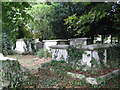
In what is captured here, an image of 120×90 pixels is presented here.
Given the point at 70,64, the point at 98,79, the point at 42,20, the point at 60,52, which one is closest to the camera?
the point at 98,79

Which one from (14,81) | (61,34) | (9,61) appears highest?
(61,34)

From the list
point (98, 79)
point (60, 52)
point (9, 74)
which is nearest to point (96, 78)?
point (98, 79)

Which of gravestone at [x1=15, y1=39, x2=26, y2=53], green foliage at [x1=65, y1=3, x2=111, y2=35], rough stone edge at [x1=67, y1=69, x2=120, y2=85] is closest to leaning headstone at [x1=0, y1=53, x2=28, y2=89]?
rough stone edge at [x1=67, y1=69, x2=120, y2=85]

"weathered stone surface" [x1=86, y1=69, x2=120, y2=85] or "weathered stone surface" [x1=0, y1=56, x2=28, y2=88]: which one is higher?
"weathered stone surface" [x1=0, y1=56, x2=28, y2=88]

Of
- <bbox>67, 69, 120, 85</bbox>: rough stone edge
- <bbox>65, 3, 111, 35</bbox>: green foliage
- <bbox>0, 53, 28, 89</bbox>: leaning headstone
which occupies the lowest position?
<bbox>67, 69, 120, 85</bbox>: rough stone edge

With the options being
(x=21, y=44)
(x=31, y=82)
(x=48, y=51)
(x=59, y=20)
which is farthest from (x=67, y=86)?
(x=21, y=44)

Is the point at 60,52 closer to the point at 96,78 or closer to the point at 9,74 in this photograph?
the point at 96,78

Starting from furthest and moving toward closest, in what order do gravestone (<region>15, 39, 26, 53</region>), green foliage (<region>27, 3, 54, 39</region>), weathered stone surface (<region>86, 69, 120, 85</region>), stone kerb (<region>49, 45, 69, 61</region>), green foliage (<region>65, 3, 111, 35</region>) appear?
green foliage (<region>27, 3, 54, 39</region>), gravestone (<region>15, 39, 26, 53</region>), stone kerb (<region>49, 45, 69, 61</region>), weathered stone surface (<region>86, 69, 120, 85</region>), green foliage (<region>65, 3, 111, 35</region>)

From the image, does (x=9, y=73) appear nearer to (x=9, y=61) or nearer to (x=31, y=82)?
(x=9, y=61)

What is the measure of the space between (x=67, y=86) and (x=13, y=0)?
3.44 meters

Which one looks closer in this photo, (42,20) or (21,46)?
(21,46)

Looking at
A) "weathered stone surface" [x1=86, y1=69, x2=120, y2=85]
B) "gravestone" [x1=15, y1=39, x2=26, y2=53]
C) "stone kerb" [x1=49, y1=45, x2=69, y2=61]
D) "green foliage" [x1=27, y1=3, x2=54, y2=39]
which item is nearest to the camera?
"weathered stone surface" [x1=86, y1=69, x2=120, y2=85]

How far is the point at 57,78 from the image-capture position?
361 centimetres

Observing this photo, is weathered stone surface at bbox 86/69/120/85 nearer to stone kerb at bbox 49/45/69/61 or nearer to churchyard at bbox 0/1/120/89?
churchyard at bbox 0/1/120/89
